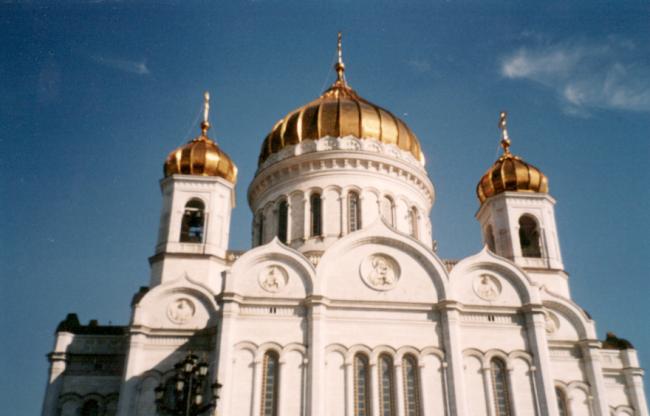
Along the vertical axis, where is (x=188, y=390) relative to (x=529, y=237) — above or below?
below

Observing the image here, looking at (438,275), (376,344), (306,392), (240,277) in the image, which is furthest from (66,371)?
(438,275)

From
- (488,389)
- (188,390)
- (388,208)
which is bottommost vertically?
(188,390)

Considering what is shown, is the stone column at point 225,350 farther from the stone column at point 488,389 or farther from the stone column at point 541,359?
the stone column at point 541,359

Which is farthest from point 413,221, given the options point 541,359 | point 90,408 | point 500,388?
point 90,408

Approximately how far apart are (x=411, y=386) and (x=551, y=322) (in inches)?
235

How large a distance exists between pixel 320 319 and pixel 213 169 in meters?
8.01

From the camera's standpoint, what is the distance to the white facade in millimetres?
18891

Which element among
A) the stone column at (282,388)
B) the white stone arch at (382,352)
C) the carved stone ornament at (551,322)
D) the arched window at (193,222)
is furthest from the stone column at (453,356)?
the arched window at (193,222)

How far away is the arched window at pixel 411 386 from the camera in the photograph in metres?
18.8

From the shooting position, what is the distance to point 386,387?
19125mm

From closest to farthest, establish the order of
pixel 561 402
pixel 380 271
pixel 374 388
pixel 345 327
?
pixel 374 388 < pixel 345 327 < pixel 561 402 < pixel 380 271

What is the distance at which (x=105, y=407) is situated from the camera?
20547 mm

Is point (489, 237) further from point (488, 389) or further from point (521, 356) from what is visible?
point (488, 389)

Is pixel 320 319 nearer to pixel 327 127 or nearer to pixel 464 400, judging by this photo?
pixel 464 400
